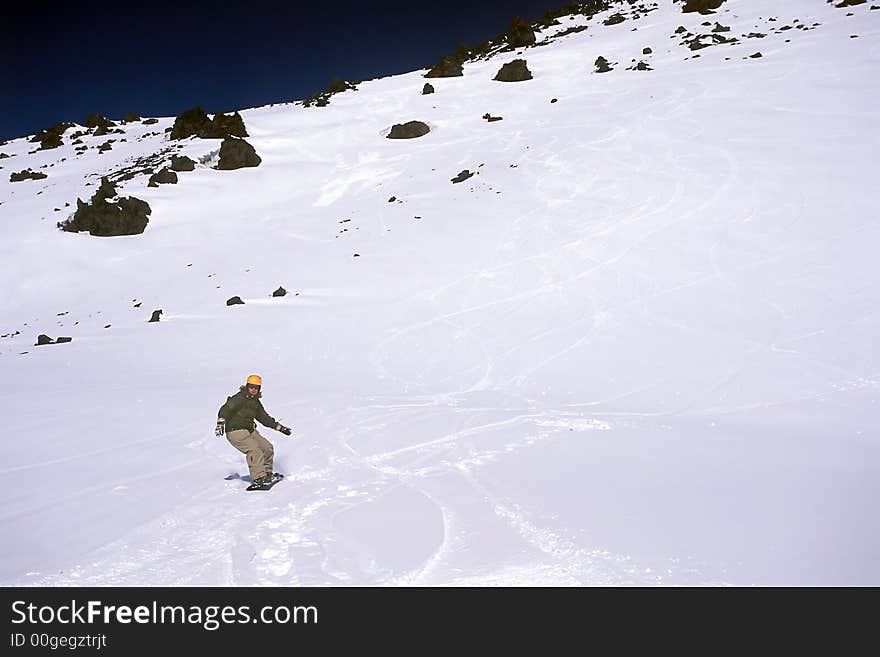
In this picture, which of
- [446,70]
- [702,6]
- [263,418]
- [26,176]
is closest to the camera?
[263,418]

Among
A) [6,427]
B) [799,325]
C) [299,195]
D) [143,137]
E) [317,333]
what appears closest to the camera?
[6,427]

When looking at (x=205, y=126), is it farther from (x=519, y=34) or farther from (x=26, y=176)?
(x=519, y=34)

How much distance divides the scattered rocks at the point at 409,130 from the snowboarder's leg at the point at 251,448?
30193mm

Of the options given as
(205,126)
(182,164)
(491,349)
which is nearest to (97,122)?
(205,126)

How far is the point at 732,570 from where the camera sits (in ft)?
15.8

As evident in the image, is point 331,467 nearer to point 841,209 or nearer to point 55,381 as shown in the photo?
point 55,381

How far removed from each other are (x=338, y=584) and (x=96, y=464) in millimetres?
5017

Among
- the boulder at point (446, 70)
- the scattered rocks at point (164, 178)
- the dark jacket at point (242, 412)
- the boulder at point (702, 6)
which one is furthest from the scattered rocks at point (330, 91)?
the dark jacket at point (242, 412)

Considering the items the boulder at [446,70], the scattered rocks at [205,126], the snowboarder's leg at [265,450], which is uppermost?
the boulder at [446,70]

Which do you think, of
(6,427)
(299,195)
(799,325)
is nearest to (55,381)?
(6,427)

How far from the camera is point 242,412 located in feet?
23.6

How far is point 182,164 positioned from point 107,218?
7.83 meters

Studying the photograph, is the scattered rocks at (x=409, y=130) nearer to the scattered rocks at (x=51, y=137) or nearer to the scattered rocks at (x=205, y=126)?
the scattered rocks at (x=205, y=126)

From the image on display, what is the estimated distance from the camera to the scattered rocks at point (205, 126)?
1473 inches
